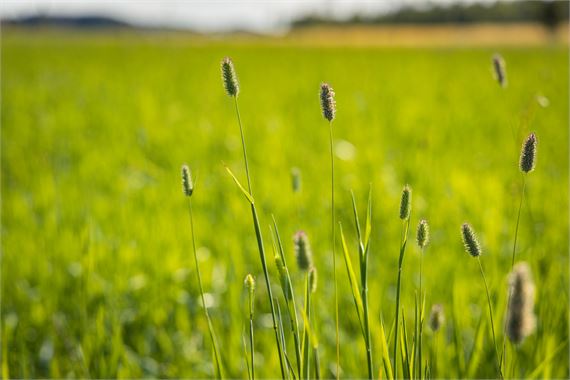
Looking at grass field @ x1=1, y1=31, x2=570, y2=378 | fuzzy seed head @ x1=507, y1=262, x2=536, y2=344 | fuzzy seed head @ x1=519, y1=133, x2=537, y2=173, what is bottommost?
grass field @ x1=1, y1=31, x2=570, y2=378

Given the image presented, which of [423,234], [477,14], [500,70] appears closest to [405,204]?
[423,234]

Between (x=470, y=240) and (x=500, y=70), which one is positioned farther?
(x=500, y=70)

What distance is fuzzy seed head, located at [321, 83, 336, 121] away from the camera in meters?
0.76

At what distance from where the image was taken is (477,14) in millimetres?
69312

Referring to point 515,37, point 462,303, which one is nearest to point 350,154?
point 462,303

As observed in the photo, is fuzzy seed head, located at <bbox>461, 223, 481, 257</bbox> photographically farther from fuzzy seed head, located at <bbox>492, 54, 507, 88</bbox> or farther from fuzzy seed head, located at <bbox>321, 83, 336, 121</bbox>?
fuzzy seed head, located at <bbox>492, 54, 507, 88</bbox>

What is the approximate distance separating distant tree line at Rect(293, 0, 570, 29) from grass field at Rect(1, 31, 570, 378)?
180 ft

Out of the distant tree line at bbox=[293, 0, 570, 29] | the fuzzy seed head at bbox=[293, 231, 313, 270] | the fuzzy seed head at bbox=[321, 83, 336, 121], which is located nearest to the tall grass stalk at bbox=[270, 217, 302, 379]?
the fuzzy seed head at bbox=[293, 231, 313, 270]

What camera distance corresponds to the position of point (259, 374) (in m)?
1.71

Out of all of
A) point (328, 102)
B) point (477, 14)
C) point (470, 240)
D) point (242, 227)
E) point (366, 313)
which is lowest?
point (242, 227)

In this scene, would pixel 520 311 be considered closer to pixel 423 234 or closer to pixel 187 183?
pixel 423 234

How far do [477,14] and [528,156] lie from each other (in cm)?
7757

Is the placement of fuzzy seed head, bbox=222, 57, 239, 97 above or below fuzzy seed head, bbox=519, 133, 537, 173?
above

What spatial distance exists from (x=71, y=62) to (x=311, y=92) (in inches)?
375
